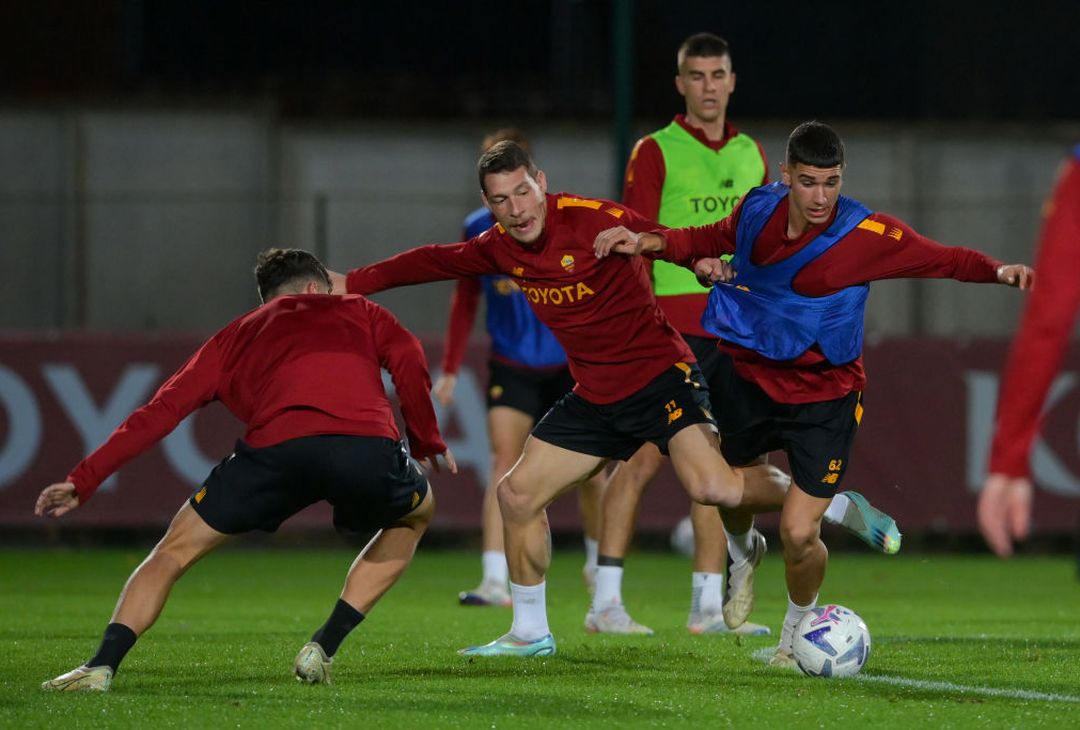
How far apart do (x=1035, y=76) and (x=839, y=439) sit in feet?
50.8

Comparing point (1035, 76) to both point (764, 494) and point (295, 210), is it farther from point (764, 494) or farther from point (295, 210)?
point (764, 494)

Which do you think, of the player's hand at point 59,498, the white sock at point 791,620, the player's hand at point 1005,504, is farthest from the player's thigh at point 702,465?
the player's hand at point 1005,504

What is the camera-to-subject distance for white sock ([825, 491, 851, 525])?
7492 millimetres

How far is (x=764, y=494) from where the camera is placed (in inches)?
301

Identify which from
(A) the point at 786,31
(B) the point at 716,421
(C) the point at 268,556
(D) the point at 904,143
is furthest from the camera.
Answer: (A) the point at 786,31

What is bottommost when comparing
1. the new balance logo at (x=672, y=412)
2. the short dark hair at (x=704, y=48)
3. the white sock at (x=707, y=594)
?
the white sock at (x=707, y=594)

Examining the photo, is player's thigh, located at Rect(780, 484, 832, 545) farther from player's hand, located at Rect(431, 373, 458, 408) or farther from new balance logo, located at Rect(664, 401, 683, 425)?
player's hand, located at Rect(431, 373, 458, 408)

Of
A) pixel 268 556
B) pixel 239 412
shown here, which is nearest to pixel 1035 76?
pixel 268 556

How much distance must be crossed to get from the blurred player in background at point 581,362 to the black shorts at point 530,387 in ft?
9.08

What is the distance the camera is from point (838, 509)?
24.7 ft

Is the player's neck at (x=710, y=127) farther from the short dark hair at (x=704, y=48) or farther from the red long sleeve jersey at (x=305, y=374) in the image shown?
the red long sleeve jersey at (x=305, y=374)

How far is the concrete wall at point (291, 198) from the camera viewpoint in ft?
55.1

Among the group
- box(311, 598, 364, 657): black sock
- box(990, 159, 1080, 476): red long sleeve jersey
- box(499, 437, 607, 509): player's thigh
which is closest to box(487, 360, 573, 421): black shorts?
box(499, 437, 607, 509): player's thigh

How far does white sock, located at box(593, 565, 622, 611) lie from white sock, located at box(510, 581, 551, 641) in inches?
38.4
